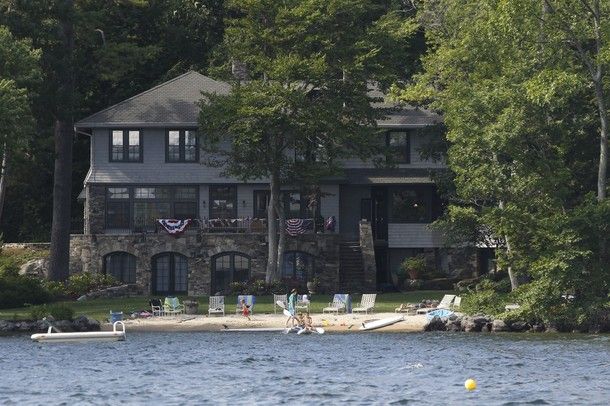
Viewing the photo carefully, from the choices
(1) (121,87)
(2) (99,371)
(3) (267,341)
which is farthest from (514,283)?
(1) (121,87)

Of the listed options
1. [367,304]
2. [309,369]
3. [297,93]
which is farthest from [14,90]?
[309,369]

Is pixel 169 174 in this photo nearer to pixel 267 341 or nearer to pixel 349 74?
pixel 349 74

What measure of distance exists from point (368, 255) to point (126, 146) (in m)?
12.8

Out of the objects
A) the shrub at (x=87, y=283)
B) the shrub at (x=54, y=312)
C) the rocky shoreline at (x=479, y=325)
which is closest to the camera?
the rocky shoreline at (x=479, y=325)

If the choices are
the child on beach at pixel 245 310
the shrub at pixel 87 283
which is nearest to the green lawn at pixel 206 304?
the shrub at pixel 87 283

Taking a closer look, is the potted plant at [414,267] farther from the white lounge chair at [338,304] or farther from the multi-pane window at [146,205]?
the white lounge chair at [338,304]

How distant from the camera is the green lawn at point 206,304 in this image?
2459 inches

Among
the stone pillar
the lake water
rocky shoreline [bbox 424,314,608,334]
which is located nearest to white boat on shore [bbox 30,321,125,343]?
the lake water

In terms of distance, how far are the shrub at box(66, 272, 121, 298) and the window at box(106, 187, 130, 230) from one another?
337cm

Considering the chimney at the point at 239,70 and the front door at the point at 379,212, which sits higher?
the chimney at the point at 239,70

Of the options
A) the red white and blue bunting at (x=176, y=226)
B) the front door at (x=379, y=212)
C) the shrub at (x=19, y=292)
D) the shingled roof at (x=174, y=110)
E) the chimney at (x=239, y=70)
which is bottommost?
the shrub at (x=19, y=292)

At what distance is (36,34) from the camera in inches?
2714

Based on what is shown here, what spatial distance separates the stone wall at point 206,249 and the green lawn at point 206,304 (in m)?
2.12

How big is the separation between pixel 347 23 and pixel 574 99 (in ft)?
46.5
